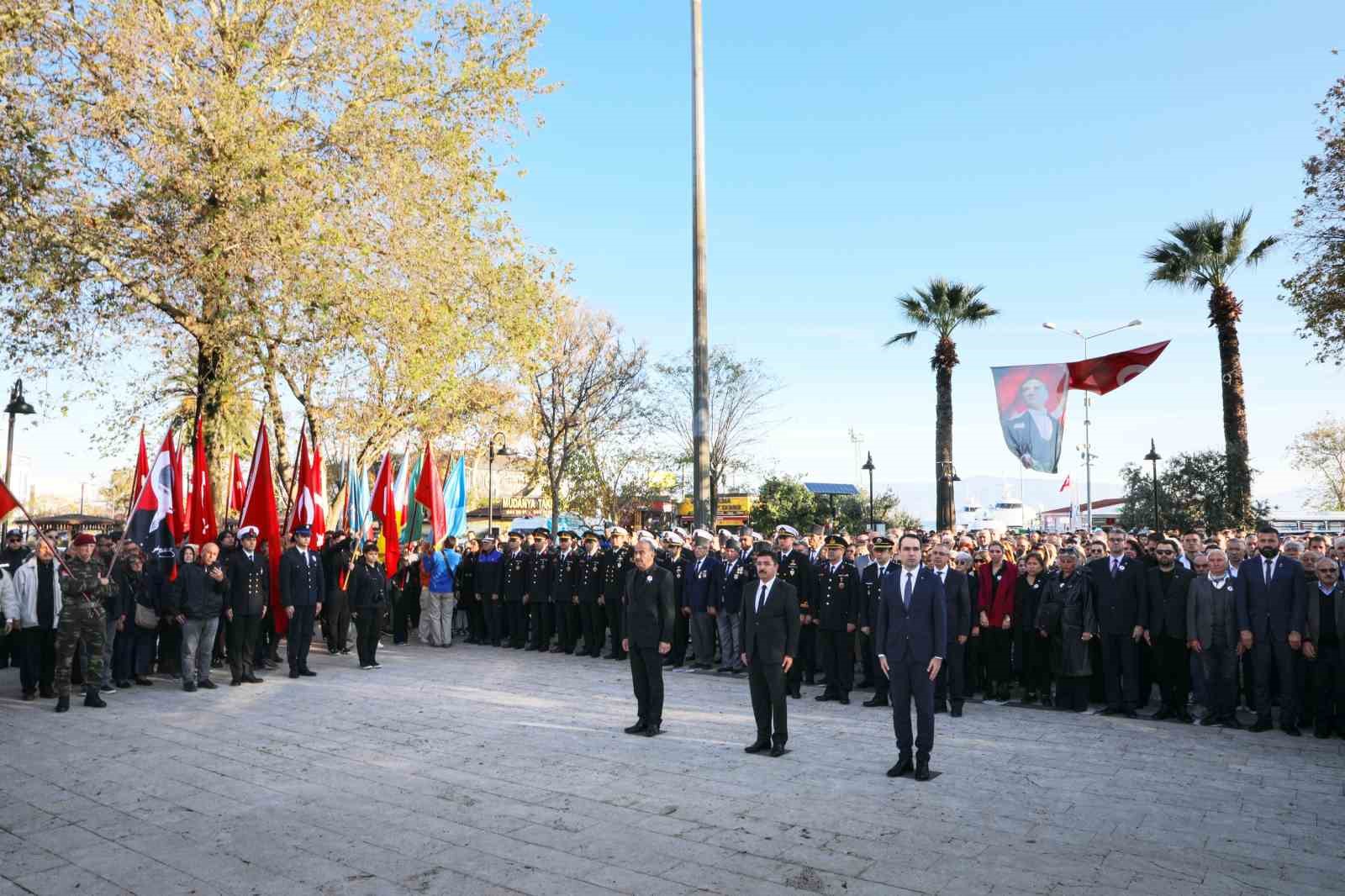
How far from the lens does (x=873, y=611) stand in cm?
1199

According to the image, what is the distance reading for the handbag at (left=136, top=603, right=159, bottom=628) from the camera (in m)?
13.0

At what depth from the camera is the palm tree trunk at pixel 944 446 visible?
30250 millimetres

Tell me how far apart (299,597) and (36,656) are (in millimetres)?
3296

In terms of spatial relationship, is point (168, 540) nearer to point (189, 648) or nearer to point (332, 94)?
point (189, 648)

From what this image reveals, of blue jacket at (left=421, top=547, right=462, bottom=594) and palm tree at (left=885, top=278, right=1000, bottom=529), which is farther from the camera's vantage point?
palm tree at (left=885, top=278, right=1000, bottom=529)

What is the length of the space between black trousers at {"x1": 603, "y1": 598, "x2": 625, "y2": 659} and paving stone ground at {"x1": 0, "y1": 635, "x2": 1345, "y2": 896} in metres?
4.45

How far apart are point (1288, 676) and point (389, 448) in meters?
16.7

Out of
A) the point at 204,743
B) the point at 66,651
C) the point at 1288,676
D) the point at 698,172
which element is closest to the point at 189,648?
the point at 66,651

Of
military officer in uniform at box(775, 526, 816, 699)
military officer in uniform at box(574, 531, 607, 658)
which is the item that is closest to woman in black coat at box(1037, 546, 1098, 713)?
military officer in uniform at box(775, 526, 816, 699)

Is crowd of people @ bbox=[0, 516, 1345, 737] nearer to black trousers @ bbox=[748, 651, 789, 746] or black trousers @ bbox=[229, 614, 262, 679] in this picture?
black trousers @ bbox=[229, 614, 262, 679]

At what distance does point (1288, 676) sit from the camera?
32.7ft

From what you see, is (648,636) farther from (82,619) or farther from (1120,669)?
(82,619)

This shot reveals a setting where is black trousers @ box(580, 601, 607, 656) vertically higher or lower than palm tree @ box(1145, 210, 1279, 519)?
lower

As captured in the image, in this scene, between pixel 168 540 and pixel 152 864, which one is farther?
pixel 168 540
